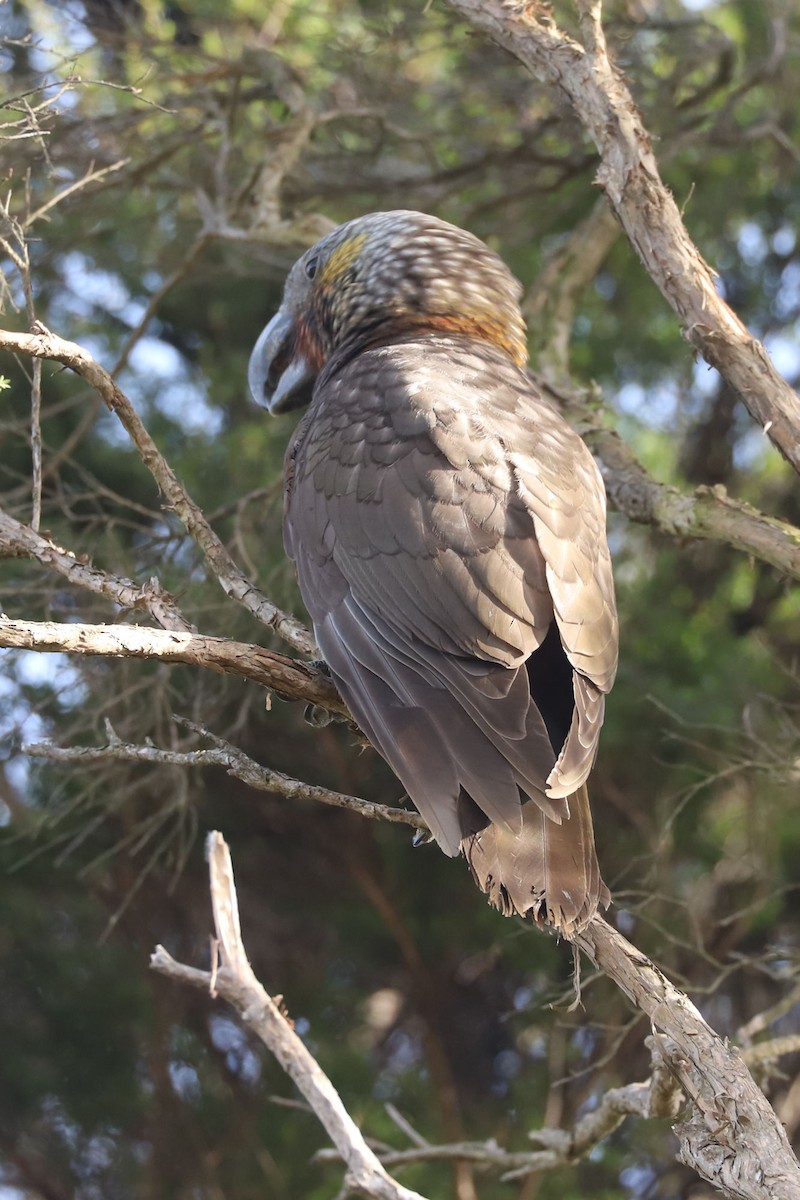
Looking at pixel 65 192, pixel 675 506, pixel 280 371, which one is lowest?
pixel 280 371

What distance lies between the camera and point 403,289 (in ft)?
11.4

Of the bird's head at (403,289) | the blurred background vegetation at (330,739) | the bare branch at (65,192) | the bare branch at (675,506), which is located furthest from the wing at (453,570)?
the blurred background vegetation at (330,739)

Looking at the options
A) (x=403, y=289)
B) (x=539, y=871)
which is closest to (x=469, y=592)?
(x=539, y=871)

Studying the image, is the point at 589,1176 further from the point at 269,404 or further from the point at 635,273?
the point at 635,273

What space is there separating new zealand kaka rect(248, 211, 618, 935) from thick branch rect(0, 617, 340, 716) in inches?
2.9

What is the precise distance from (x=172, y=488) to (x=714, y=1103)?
1.58 meters

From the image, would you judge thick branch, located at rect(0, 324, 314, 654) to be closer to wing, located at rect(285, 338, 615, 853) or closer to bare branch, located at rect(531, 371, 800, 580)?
wing, located at rect(285, 338, 615, 853)

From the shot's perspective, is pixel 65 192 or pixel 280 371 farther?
pixel 280 371

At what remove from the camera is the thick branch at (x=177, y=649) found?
7.07 feet

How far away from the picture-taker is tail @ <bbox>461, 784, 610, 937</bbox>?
2.22 metres

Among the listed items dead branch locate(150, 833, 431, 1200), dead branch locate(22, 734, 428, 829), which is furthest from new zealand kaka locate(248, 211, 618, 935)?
dead branch locate(150, 833, 431, 1200)

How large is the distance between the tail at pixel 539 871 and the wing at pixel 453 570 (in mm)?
38

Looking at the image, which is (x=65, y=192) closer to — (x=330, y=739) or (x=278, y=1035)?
(x=278, y=1035)

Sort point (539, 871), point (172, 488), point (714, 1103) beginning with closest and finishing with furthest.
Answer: point (714, 1103)
point (539, 871)
point (172, 488)
